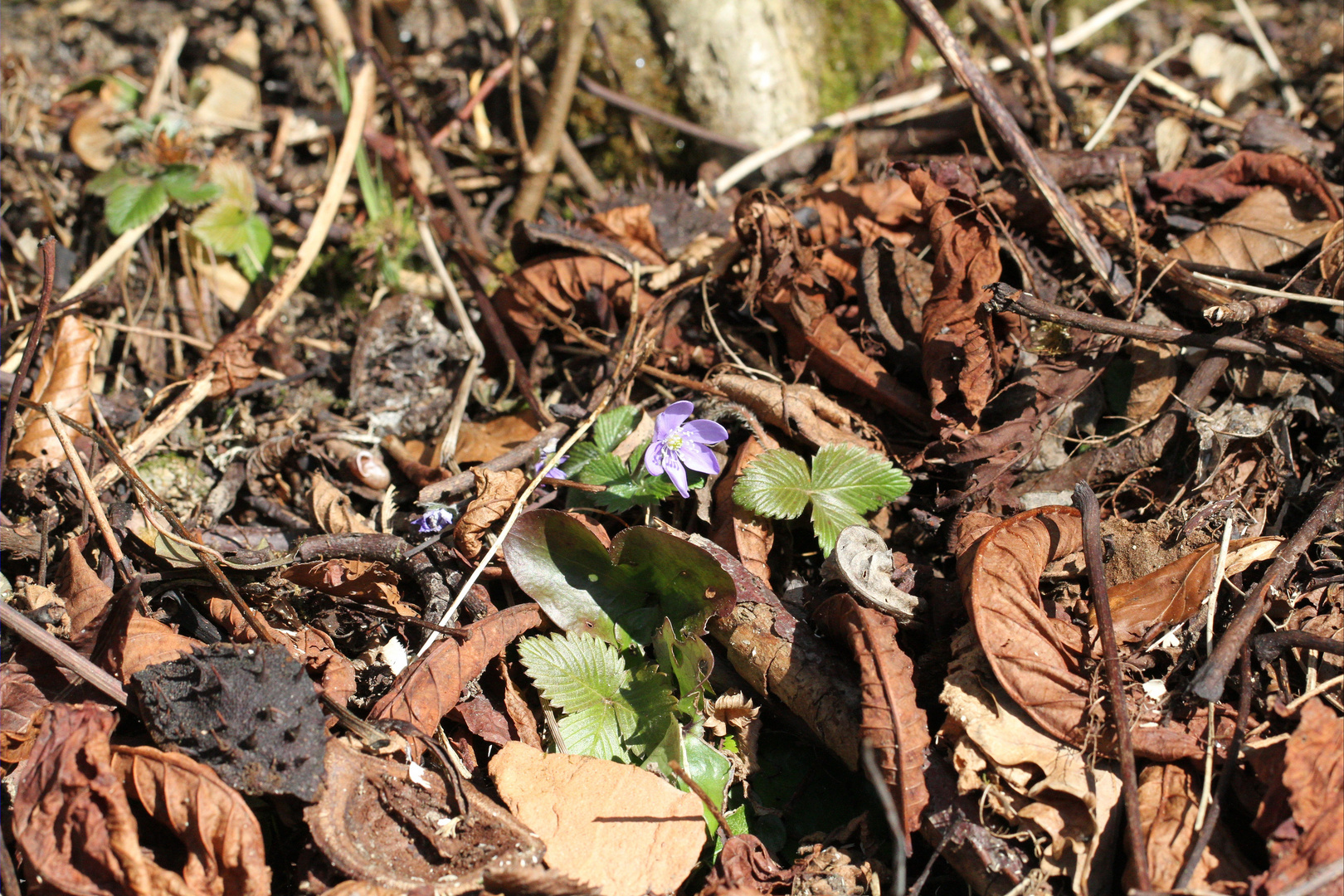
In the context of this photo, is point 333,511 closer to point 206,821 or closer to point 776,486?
point 206,821

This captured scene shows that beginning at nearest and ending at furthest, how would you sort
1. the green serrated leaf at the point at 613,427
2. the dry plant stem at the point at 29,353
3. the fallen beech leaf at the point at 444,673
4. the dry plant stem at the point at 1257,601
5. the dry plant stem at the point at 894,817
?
1. the dry plant stem at the point at 894,817
2. the dry plant stem at the point at 1257,601
3. the fallen beech leaf at the point at 444,673
4. the dry plant stem at the point at 29,353
5. the green serrated leaf at the point at 613,427

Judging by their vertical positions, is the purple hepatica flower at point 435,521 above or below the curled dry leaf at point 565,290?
below

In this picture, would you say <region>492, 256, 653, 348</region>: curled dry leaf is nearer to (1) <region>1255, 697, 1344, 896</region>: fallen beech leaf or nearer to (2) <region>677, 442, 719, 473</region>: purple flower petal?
(2) <region>677, 442, 719, 473</region>: purple flower petal

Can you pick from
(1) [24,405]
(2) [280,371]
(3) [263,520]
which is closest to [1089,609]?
(3) [263,520]

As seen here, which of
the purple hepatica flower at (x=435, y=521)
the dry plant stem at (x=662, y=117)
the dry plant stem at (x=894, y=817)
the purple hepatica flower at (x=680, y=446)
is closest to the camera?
the dry plant stem at (x=894, y=817)

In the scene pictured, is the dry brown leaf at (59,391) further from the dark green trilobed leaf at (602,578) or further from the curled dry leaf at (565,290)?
the dark green trilobed leaf at (602,578)

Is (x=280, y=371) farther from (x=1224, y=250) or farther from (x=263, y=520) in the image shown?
(x=1224, y=250)

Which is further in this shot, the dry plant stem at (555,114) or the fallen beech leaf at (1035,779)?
the dry plant stem at (555,114)

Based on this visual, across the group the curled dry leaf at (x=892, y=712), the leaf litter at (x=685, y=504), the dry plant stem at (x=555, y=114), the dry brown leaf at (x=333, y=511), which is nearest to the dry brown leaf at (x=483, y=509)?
the leaf litter at (x=685, y=504)

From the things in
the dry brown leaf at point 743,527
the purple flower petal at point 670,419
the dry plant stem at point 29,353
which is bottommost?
the dry brown leaf at point 743,527
